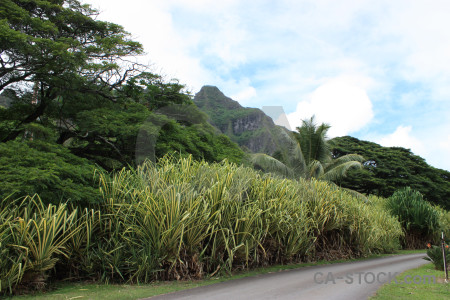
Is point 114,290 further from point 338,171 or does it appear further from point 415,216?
point 415,216

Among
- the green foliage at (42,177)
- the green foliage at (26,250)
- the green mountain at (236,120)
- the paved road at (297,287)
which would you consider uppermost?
the green mountain at (236,120)

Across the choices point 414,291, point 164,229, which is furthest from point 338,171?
point 164,229

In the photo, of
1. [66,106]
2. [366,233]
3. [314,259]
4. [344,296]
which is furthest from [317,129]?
[344,296]

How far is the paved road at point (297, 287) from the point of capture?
6.08 m

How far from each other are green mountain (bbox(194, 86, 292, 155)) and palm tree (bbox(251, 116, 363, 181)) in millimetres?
21057

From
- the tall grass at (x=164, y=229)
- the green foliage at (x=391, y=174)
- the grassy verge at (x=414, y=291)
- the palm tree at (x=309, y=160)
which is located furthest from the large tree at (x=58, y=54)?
the green foliage at (x=391, y=174)

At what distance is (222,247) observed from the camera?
8.27m

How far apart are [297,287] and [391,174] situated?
3326 centimetres

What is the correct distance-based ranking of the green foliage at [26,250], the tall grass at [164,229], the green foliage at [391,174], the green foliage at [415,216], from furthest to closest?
the green foliage at [391,174]
the green foliage at [415,216]
the tall grass at [164,229]
the green foliage at [26,250]

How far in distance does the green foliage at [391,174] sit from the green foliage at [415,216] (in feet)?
35.6

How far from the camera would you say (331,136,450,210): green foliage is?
111 ft

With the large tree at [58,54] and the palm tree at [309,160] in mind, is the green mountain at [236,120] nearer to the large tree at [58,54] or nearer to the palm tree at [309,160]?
the palm tree at [309,160]

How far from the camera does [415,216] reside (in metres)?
20.3

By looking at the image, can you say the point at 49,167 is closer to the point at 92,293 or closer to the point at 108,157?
the point at 92,293
